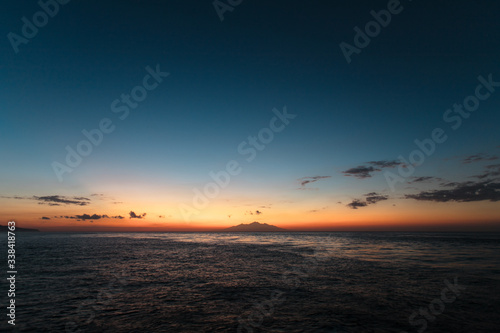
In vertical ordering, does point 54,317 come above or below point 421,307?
above

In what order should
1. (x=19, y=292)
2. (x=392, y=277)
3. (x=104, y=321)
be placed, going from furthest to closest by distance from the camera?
(x=392, y=277)
(x=19, y=292)
(x=104, y=321)

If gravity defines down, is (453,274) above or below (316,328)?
below

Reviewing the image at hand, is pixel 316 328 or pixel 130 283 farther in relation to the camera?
pixel 130 283

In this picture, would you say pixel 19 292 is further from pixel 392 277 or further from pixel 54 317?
pixel 392 277

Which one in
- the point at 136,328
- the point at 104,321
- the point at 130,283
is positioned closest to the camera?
the point at 136,328

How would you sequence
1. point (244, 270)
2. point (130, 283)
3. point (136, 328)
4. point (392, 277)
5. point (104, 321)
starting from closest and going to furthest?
point (136, 328) → point (104, 321) → point (130, 283) → point (392, 277) → point (244, 270)

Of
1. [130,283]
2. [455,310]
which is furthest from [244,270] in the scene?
[455,310]

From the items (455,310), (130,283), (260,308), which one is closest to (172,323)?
(260,308)

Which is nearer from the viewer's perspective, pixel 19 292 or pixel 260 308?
pixel 260 308

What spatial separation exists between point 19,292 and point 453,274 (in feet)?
A: 136

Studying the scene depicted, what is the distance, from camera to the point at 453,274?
27.1m

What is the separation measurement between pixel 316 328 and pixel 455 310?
10240 mm

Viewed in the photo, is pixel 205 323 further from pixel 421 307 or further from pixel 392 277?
pixel 392 277

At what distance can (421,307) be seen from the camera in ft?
54.8
